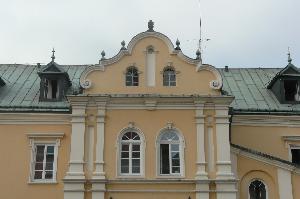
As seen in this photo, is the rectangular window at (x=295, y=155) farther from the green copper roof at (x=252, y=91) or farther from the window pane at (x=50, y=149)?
the window pane at (x=50, y=149)

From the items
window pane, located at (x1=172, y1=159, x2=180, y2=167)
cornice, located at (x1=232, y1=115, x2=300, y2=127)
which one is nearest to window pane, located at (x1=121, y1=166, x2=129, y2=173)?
window pane, located at (x1=172, y1=159, x2=180, y2=167)

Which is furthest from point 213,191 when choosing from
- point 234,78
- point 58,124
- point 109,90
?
point 234,78

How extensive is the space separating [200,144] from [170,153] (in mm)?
1410

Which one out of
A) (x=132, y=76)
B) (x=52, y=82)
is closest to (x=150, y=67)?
(x=132, y=76)

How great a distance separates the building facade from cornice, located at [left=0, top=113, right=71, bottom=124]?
0.16 ft

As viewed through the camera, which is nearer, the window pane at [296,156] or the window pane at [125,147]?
the window pane at [125,147]

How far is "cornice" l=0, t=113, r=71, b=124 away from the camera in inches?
992

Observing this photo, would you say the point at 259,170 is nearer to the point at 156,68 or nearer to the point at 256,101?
the point at 256,101

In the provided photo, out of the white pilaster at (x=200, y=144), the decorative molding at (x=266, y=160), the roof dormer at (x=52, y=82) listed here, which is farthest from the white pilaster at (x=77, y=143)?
the decorative molding at (x=266, y=160)

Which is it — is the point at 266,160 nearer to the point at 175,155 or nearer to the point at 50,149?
the point at 175,155

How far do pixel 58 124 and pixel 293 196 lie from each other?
455 inches

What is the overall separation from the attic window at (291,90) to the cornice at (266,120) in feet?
5.78

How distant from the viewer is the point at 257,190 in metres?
24.0

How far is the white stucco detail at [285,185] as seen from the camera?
23500mm
